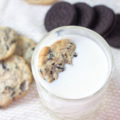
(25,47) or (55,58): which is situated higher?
(55,58)

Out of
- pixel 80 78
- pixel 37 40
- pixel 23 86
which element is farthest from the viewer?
pixel 37 40

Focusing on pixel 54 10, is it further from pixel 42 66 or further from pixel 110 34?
pixel 42 66

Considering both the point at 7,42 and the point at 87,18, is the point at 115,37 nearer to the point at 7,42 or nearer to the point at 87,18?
the point at 87,18

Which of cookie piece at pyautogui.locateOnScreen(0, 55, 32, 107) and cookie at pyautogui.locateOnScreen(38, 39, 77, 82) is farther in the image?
cookie piece at pyautogui.locateOnScreen(0, 55, 32, 107)

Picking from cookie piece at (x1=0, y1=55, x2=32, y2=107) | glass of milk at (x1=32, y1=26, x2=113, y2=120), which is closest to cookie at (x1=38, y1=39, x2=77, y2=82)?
glass of milk at (x1=32, y1=26, x2=113, y2=120)

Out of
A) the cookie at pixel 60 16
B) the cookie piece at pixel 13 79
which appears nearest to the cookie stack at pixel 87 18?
the cookie at pixel 60 16

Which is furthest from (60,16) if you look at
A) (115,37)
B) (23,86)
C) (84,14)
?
(23,86)

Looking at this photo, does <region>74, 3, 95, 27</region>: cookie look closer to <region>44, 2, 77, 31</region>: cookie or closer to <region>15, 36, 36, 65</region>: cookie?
<region>44, 2, 77, 31</region>: cookie
